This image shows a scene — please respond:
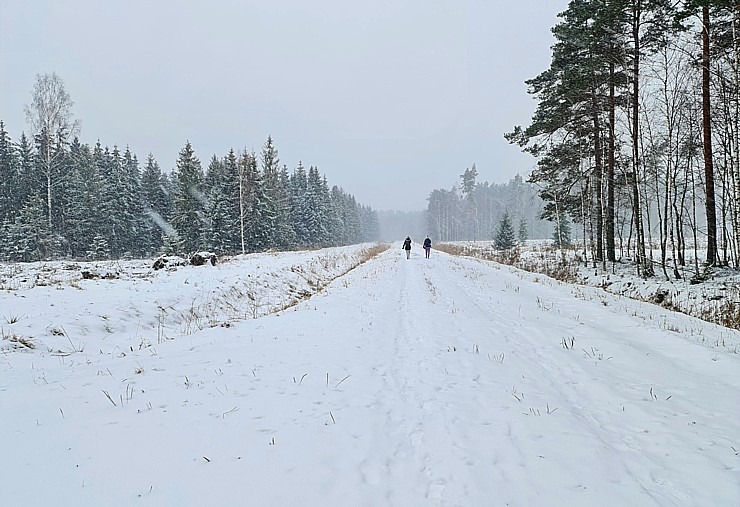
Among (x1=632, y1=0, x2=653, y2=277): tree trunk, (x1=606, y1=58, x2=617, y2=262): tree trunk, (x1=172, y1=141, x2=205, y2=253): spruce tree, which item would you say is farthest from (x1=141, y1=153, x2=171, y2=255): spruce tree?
(x1=632, y1=0, x2=653, y2=277): tree trunk

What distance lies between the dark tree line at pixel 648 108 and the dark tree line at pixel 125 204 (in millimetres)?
26986

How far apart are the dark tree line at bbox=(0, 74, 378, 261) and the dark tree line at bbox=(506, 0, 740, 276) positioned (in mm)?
26986

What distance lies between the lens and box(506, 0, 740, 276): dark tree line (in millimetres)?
12586

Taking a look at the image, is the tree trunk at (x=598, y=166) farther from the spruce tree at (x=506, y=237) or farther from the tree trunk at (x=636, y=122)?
the spruce tree at (x=506, y=237)

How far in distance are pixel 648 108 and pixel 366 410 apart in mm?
17856

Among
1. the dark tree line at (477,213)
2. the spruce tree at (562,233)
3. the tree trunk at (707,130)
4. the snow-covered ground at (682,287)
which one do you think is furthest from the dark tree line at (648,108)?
the dark tree line at (477,213)

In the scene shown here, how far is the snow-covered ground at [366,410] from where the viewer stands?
9.43 feet

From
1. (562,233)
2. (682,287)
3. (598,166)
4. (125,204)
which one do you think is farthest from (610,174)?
(125,204)

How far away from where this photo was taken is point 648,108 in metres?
15.1

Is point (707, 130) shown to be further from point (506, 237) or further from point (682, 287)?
point (506, 237)

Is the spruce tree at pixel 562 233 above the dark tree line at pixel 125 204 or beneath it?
beneath

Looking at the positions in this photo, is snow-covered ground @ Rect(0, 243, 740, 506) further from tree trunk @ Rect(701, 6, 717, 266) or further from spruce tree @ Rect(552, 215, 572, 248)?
spruce tree @ Rect(552, 215, 572, 248)

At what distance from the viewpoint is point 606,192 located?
20.0 m

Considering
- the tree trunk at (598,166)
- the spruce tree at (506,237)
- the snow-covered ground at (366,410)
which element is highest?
the tree trunk at (598,166)
